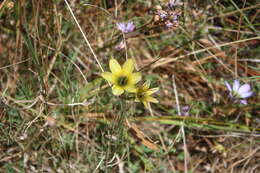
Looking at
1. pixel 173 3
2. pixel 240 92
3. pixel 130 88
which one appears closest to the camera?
pixel 130 88

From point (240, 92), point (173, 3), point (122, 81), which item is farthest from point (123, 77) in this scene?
point (240, 92)

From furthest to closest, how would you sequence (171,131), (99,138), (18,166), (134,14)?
(134,14), (171,131), (99,138), (18,166)

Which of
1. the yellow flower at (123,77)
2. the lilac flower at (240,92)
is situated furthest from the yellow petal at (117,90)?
the lilac flower at (240,92)

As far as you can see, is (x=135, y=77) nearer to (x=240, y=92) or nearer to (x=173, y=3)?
(x=173, y=3)

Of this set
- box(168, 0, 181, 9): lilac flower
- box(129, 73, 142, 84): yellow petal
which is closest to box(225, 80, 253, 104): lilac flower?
box(168, 0, 181, 9): lilac flower

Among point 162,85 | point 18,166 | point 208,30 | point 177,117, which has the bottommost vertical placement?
point 18,166

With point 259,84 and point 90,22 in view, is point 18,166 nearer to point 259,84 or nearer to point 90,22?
point 90,22

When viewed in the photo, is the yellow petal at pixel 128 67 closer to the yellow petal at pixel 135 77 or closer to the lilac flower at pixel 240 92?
the yellow petal at pixel 135 77

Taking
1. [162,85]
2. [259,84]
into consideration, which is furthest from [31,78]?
[259,84]
